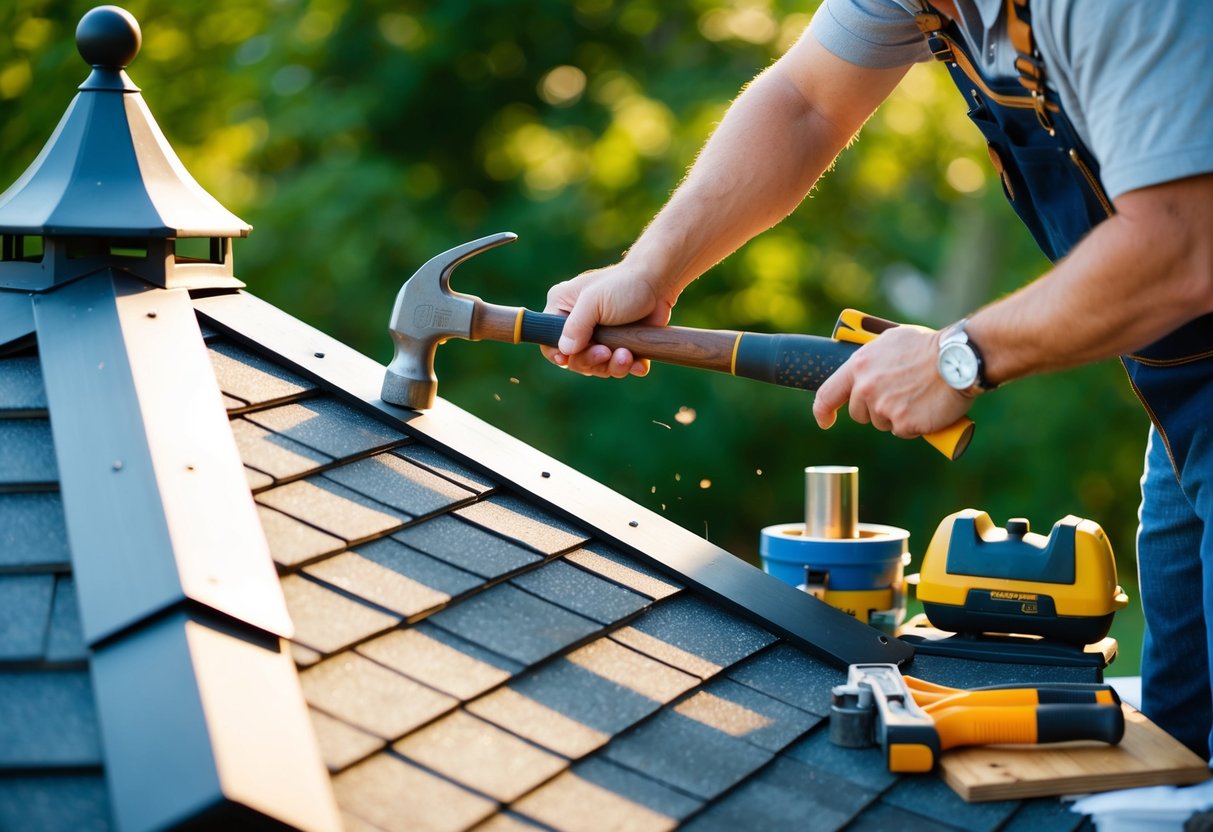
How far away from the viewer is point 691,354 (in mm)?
2381

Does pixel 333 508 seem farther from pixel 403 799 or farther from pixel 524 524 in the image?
pixel 403 799

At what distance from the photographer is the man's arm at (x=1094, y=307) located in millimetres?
1653

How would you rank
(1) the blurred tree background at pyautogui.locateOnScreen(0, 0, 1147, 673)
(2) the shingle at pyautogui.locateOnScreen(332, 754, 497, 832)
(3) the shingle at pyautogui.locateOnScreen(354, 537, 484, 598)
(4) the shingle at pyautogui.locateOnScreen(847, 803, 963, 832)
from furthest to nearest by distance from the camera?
1. (1) the blurred tree background at pyautogui.locateOnScreen(0, 0, 1147, 673)
2. (3) the shingle at pyautogui.locateOnScreen(354, 537, 484, 598)
3. (4) the shingle at pyautogui.locateOnScreen(847, 803, 963, 832)
4. (2) the shingle at pyautogui.locateOnScreen(332, 754, 497, 832)

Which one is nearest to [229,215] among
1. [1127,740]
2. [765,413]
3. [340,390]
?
[340,390]

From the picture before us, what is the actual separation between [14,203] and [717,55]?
8035mm

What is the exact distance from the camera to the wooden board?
1.70m

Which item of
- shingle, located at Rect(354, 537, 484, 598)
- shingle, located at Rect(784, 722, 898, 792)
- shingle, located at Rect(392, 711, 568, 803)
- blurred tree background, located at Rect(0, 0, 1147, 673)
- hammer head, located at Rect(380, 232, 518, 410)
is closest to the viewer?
shingle, located at Rect(392, 711, 568, 803)

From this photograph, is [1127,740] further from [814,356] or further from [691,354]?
[691,354]

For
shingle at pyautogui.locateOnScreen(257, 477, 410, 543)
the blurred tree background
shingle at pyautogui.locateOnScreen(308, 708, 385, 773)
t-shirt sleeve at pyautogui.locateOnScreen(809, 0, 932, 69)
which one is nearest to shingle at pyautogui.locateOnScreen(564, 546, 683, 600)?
shingle at pyautogui.locateOnScreen(257, 477, 410, 543)

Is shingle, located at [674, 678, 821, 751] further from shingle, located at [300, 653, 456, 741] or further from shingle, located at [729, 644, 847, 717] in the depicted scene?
shingle, located at [300, 653, 456, 741]

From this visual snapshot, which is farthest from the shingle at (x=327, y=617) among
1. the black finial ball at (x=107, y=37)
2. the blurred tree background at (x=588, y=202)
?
the blurred tree background at (x=588, y=202)

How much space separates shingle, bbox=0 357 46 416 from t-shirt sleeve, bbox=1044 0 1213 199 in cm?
160

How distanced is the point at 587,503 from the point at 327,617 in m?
0.69

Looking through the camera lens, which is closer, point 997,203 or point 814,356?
point 814,356
